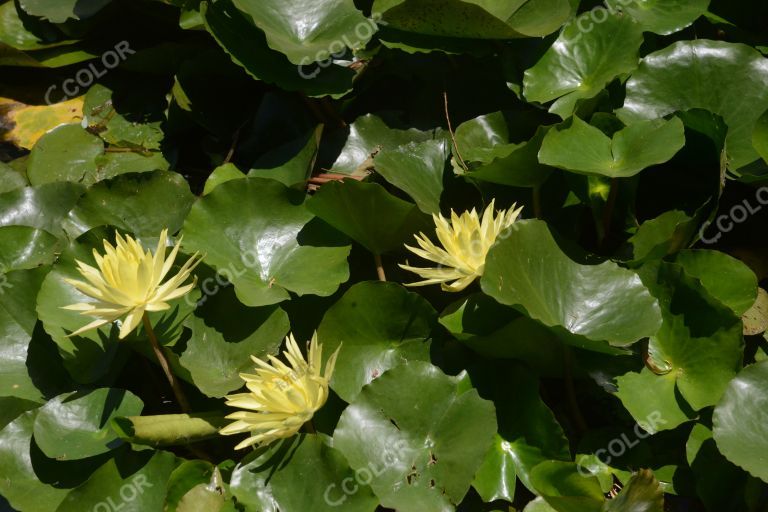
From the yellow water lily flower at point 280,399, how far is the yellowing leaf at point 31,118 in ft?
5.77

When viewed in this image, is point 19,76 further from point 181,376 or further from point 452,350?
point 452,350

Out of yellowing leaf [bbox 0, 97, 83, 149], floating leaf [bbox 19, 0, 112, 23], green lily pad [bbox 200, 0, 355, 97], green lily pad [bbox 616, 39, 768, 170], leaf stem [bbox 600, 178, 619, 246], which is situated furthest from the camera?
yellowing leaf [bbox 0, 97, 83, 149]

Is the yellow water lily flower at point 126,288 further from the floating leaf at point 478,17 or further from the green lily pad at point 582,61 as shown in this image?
the green lily pad at point 582,61

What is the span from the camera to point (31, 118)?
3059mm

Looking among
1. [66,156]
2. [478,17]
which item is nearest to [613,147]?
[478,17]

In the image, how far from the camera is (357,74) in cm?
270

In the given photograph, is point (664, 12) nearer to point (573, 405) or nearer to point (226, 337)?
point (573, 405)

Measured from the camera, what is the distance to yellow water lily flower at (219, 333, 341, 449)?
1.68 meters

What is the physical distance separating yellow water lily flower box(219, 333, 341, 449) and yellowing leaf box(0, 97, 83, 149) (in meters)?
1.76

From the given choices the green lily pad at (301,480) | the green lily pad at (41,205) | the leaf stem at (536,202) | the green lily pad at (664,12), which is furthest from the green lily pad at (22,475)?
the green lily pad at (664,12)

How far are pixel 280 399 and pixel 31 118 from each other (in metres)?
1.99

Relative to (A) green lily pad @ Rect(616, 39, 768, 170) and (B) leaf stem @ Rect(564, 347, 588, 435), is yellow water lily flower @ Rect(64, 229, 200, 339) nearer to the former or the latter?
(B) leaf stem @ Rect(564, 347, 588, 435)

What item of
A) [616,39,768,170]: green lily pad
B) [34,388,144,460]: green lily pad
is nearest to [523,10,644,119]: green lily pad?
[616,39,768,170]: green lily pad

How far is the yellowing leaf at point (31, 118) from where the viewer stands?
3.00m
